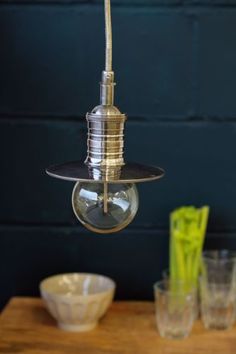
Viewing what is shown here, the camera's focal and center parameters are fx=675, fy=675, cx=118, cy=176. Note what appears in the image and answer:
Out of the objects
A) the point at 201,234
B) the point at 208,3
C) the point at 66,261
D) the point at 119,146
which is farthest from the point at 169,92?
the point at 119,146

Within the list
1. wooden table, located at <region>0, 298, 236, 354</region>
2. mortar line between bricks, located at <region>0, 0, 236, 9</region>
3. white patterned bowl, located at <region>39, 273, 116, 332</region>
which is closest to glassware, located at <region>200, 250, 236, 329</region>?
wooden table, located at <region>0, 298, 236, 354</region>

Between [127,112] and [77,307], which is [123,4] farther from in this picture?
[77,307]

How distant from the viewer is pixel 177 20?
134 cm

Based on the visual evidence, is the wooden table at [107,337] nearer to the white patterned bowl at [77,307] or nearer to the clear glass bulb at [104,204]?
the white patterned bowl at [77,307]

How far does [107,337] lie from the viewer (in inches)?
47.2

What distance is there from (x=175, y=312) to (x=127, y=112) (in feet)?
1.36

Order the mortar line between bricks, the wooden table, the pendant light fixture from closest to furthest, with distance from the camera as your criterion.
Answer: the pendant light fixture < the wooden table < the mortar line between bricks

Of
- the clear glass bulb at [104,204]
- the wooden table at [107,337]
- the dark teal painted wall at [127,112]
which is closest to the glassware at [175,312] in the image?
the wooden table at [107,337]

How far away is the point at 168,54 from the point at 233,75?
0.14 m

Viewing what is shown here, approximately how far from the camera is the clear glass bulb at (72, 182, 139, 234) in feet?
2.30

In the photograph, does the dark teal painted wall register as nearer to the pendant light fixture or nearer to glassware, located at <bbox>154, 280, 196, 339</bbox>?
glassware, located at <bbox>154, 280, 196, 339</bbox>

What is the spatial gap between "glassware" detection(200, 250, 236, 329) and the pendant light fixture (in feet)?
1.93

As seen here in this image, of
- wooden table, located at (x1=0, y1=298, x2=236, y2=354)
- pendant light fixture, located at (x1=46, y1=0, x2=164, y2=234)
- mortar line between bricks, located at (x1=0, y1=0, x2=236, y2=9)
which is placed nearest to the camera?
pendant light fixture, located at (x1=46, y1=0, x2=164, y2=234)

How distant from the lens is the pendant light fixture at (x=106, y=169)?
0.68 meters
